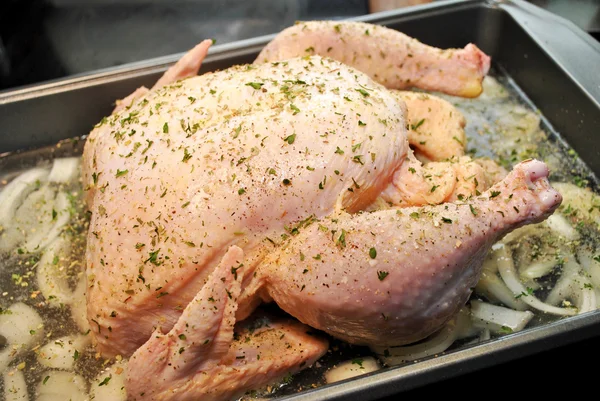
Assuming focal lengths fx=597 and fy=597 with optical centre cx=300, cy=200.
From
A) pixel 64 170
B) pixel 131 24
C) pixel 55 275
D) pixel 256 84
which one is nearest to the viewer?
pixel 256 84

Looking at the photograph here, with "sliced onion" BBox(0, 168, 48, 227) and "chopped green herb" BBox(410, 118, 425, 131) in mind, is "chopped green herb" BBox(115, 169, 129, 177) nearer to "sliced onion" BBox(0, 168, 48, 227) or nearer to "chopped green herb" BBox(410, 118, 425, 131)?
"sliced onion" BBox(0, 168, 48, 227)

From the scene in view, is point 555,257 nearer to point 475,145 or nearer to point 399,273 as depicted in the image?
point 475,145

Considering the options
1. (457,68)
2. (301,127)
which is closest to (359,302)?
(301,127)

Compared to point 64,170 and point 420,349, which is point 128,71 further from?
point 420,349

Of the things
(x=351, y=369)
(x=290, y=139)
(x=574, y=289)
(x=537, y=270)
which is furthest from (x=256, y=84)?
(x=574, y=289)

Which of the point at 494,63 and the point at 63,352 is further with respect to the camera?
the point at 494,63

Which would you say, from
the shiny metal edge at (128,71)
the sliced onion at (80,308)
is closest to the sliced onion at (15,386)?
the sliced onion at (80,308)
